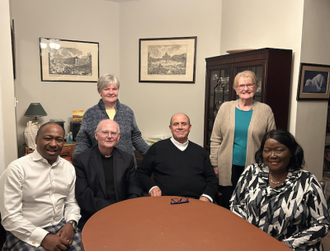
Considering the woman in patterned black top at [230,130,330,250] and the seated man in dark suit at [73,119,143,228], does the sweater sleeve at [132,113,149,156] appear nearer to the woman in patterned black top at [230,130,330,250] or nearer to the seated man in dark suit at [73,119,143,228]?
the seated man in dark suit at [73,119,143,228]

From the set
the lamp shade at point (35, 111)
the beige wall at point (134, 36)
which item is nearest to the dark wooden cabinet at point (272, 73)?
the beige wall at point (134, 36)

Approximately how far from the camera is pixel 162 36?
4.41 metres

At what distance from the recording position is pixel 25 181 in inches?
65.3

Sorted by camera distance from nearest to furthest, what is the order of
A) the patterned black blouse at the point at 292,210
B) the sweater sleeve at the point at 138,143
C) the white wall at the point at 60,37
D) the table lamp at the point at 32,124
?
the patterned black blouse at the point at 292,210 < the sweater sleeve at the point at 138,143 < the table lamp at the point at 32,124 < the white wall at the point at 60,37

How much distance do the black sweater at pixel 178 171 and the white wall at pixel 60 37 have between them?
257 centimetres

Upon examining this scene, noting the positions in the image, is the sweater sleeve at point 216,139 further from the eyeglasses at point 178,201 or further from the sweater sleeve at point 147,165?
the eyeglasses at point 178,201

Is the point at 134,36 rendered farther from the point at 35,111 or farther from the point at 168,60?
the point at 35,111

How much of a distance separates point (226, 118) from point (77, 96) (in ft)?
9.24

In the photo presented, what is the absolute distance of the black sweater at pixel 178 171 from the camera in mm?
2143

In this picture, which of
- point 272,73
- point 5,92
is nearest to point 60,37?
point 5,92

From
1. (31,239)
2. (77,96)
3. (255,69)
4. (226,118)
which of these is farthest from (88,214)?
(77,96)

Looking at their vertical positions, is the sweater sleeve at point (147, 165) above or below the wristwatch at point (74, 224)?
above

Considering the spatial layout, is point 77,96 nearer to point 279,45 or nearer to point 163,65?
point 163,65

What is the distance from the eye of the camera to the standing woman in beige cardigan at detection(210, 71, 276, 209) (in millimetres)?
2328
